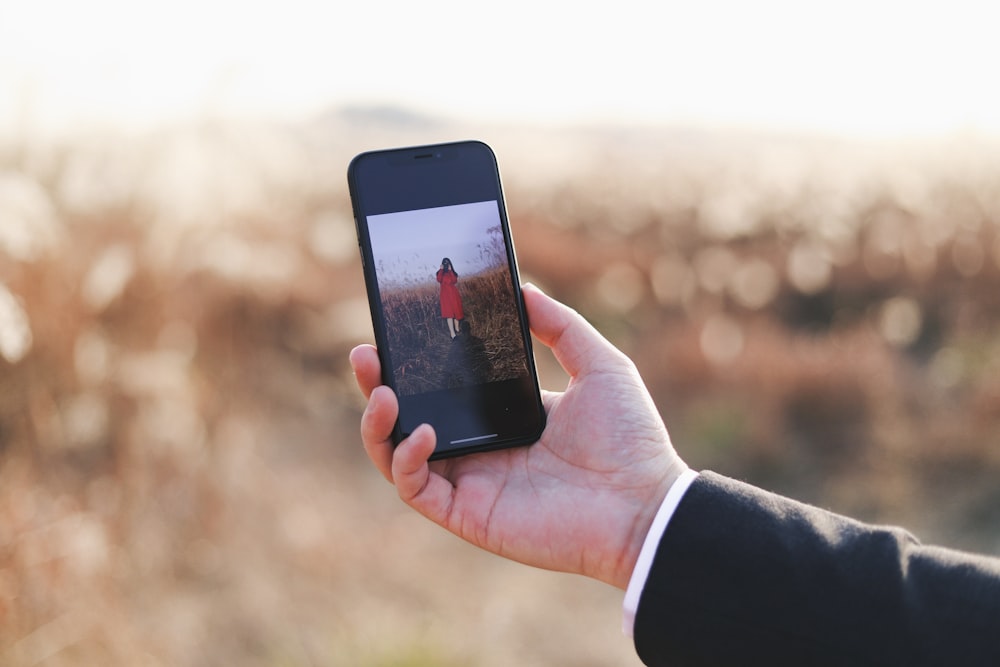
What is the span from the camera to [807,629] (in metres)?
1.27

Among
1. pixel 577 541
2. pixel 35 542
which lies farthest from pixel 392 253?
pixel 35 542

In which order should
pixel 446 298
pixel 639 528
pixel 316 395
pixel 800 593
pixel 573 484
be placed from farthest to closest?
1. pixel 316 395
2. pixel 446 298
3. pixel 573 484
4. pixel 639 528
5. pixel 800 593

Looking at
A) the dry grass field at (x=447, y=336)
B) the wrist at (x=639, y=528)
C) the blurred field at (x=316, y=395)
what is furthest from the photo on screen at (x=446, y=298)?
the blurred field at (x=316, y=395)

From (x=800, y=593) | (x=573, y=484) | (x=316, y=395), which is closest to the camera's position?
(x=800, y=593)

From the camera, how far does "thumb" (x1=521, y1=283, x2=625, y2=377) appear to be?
180 centimetres

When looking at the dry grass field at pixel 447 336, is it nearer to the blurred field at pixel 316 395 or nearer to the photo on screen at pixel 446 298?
the photo on screen at pixel 446 298

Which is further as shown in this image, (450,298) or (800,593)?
(450,298)

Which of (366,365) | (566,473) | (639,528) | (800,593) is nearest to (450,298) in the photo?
(366,365)

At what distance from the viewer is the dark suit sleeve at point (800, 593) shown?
1.20m

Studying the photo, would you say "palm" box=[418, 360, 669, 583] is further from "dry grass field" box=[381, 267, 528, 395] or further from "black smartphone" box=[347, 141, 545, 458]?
"dry grass field" box=[381, 267, 528, 395]

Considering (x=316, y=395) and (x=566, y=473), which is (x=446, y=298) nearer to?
(x=566, y=473)

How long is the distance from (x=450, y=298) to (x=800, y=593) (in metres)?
0.89

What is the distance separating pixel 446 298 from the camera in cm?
178

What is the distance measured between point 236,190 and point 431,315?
2.20m
